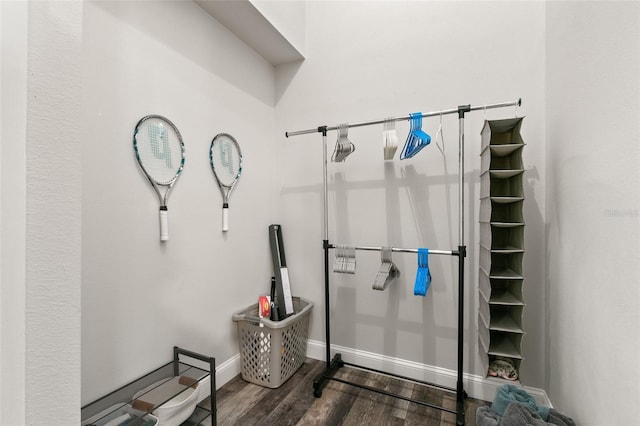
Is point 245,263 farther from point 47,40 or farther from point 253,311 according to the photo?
point 47,40

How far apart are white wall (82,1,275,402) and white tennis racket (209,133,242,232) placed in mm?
45

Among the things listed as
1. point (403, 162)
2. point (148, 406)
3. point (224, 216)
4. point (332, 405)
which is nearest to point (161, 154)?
point (224, 216)

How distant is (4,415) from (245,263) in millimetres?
1320

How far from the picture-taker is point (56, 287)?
78cm

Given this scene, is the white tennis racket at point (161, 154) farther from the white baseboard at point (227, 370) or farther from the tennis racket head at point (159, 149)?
the white baseboard at point (227, 370)

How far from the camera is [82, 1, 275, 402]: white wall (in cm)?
120

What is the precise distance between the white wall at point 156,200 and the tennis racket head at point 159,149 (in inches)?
1.7

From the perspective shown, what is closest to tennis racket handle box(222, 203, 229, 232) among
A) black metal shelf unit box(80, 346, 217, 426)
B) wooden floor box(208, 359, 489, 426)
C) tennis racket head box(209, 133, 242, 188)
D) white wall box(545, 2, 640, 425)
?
tennis racket head box(209, 133, 242, 188)

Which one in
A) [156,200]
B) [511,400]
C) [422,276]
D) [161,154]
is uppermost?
[161,154]

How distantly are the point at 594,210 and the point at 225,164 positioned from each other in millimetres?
1786

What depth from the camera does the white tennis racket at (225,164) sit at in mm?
1770

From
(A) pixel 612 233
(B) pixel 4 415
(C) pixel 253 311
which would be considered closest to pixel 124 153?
(B) pixel 4 415

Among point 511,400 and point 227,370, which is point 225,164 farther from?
point 511,400

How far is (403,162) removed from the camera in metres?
1.91
